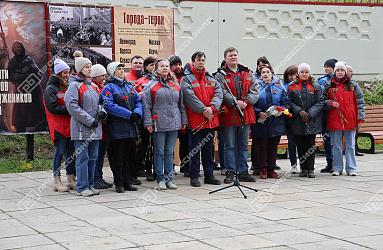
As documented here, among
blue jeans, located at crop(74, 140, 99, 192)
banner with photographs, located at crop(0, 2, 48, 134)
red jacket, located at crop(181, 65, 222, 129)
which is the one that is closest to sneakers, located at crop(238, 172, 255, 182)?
red jacket, located at crop(181, 65, 222, 129)

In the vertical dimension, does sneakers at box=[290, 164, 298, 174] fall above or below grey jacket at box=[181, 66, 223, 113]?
below

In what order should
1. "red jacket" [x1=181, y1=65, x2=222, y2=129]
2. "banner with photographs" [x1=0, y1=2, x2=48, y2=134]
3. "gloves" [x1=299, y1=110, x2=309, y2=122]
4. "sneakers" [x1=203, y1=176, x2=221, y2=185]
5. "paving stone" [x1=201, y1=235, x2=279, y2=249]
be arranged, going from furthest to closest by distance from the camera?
"banner with photographs" [x1=0, y1=2, x2=48, y2=134] < "gloves" [x1=299, y1=110, x2=309, y2=122] < "sneakers" [x1=203, y1=176, x2=221, y2=185] < "red jacket" [x1=181, y1=65, x2=222, y2=129] < "paving stone" [x1=201, y1=235, x2=279, y2=249]

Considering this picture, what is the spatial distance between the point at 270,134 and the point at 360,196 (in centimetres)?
214

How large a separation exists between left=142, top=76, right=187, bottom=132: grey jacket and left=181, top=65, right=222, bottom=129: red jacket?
232 mm

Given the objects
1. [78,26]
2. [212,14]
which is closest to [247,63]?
[212,14]

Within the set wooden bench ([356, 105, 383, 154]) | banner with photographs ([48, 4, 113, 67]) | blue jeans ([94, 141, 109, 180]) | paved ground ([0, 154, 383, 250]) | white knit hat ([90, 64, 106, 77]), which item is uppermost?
banner with photographs ([48, 4, 113, 67])

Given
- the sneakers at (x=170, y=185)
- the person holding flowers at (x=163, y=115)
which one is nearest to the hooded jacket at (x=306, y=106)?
the person holding flowers at (x=163, y=115)

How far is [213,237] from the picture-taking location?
23.8 ft

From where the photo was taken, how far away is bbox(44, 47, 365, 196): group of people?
9.98m

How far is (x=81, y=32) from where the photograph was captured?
13273 millimetres

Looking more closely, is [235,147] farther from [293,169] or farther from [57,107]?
[57,107]

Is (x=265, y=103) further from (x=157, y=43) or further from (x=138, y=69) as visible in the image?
(x=157, y=43)

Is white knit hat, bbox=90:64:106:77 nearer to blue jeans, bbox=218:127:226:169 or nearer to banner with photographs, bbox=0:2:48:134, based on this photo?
blue jeans, bbox=218:127:226:169

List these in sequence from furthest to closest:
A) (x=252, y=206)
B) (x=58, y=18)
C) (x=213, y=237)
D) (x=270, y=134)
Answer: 1. (x=58, y=18)
2. (x=270, y=134)
3. (x=252, y=206)
4. (x=213, y=237)
